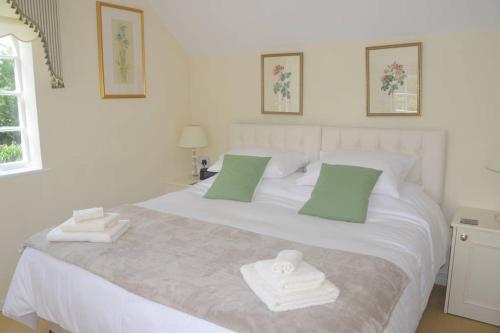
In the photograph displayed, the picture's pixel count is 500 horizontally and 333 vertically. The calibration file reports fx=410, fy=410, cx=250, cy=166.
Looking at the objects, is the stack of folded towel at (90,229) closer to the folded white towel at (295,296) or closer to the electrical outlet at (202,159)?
the folded white towel at (295,296)

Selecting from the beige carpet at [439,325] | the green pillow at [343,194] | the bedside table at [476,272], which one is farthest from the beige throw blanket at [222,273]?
the bedside table at [476,272]

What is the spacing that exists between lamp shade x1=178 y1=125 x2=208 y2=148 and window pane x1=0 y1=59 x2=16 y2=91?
1.55 meters

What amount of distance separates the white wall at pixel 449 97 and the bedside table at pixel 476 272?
0.38m

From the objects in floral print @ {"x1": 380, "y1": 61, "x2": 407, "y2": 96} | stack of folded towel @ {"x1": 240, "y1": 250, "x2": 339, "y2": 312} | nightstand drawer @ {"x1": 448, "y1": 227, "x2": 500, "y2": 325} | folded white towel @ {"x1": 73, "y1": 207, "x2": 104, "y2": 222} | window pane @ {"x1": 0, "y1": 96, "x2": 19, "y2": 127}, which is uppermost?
floral print @ {"x1": 380, "y1": 61, "x2": 407, "y2": 96}

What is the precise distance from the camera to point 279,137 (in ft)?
12.2

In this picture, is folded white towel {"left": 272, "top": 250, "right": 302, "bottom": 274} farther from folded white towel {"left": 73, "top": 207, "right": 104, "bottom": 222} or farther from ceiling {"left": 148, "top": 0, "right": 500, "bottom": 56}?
ceiling {"left": 148, "top": 0, "right": 500, "bottom": 56}

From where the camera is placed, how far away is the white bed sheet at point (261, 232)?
174 cm

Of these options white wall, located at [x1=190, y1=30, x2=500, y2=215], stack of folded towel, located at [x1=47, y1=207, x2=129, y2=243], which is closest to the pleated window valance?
stack of folded towel, located at [x1=47, y1=207, x2=129, y2=243]

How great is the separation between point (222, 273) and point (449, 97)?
2209mm

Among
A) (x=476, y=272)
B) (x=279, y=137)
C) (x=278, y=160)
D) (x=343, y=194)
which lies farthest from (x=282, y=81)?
(x=476, y=272)

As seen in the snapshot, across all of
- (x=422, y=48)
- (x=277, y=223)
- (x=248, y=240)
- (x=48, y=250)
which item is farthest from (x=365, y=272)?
(x=422, y=48)

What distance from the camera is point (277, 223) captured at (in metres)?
2.52

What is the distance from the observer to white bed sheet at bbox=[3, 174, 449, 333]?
68.4 inches

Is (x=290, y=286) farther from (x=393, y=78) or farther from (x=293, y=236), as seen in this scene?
(x=393, y=78)
